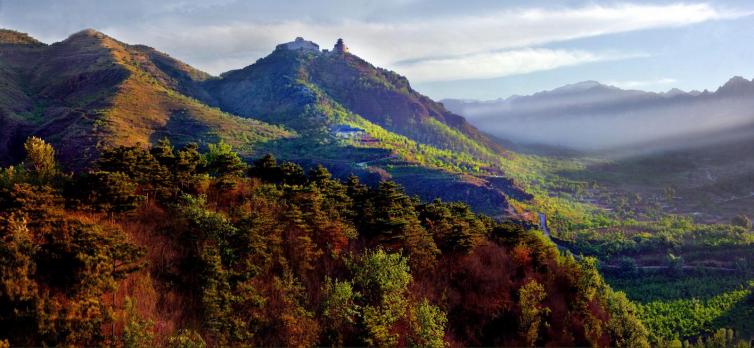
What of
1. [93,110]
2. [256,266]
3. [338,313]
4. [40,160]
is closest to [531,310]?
[338,313]

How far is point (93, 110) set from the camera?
142 meters

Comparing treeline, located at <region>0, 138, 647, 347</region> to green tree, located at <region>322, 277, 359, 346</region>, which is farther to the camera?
green tree, located at <region>322, 277, 359, 346</region>

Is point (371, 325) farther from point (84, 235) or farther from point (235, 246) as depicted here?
point (84, 235)

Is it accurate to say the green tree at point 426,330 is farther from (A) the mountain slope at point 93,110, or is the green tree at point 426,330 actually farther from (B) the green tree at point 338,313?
(A) the mountain slope at point 93,110

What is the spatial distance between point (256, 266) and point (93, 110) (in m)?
122

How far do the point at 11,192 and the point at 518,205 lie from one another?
177406 mm

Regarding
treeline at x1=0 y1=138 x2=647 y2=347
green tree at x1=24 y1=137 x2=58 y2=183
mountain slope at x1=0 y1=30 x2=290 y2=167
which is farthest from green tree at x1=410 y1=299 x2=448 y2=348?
mountain slope at x1=0 y1=30 x2=290 y2=167

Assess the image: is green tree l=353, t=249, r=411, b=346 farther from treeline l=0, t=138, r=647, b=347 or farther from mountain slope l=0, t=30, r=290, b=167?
mountain slope l=0, t=30, r=290, b=167

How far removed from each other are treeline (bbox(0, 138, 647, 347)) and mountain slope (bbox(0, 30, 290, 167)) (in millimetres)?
68013

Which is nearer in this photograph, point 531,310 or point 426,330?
point 426,330

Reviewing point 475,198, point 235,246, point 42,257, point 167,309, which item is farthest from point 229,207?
point 475,198

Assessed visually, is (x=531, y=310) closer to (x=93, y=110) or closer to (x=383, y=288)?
(x=383, y=288)

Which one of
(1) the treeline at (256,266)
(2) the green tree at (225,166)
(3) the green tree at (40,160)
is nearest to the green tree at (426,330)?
(1) the treeline at (256,266)

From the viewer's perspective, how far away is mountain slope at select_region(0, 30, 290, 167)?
124m
